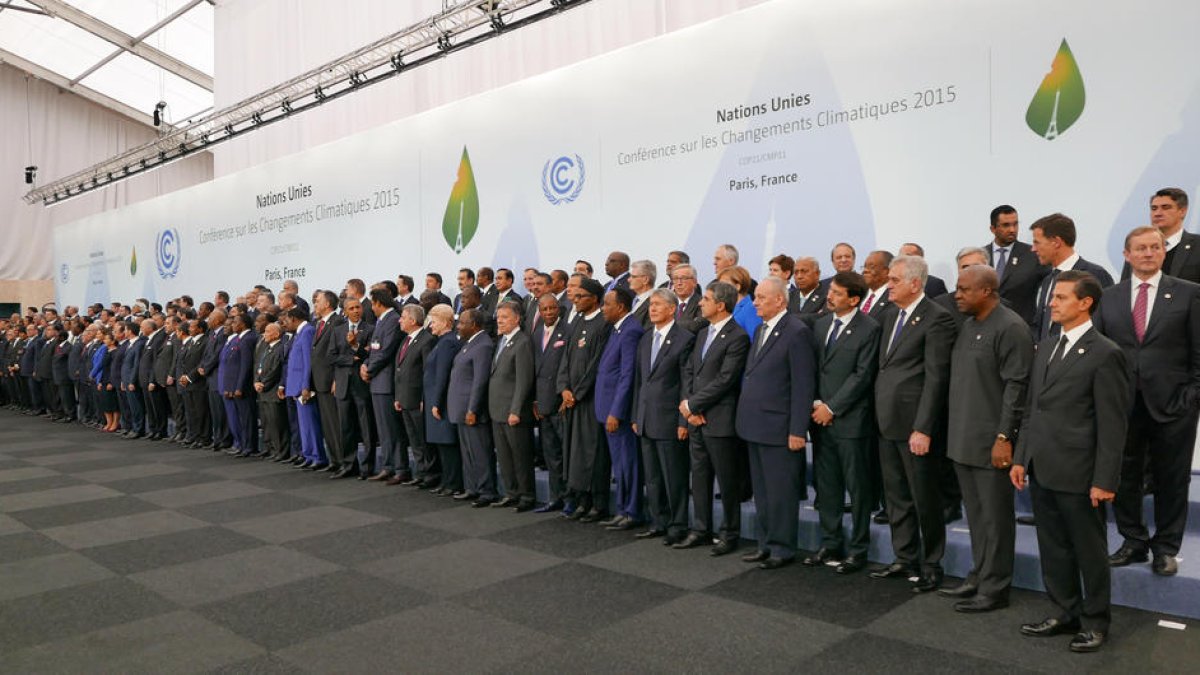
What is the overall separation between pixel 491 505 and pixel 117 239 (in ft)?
45.2

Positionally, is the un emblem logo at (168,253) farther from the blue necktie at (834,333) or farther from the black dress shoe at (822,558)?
the black dress shoe at (822,558)

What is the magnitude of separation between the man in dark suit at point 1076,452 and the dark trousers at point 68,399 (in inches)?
517

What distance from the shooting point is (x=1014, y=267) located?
4559mm

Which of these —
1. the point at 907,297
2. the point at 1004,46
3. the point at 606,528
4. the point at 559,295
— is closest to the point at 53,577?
the point at 606,528

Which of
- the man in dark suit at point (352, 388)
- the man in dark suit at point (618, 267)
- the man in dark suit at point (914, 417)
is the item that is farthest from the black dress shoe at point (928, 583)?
the man in dark suit at point (352, 388)

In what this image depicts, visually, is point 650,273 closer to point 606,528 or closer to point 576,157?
point 606,528

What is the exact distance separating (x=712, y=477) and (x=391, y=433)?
307cm

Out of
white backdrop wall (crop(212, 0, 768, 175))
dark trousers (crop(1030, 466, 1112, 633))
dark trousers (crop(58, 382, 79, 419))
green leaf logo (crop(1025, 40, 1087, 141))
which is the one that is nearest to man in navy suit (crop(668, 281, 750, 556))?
dark trousers (crop(1030, 466, 1112, 633))

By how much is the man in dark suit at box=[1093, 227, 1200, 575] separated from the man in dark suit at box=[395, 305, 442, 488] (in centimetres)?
443

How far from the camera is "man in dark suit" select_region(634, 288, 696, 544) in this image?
4.66 meters

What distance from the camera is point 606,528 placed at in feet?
16.5

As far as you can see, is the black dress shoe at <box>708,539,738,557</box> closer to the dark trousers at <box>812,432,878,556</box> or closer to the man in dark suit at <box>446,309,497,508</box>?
the dark trousers at <box>812,432,878,556</box>

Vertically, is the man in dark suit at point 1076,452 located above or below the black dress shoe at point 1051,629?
above

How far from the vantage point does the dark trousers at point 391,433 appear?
6.58 metres
